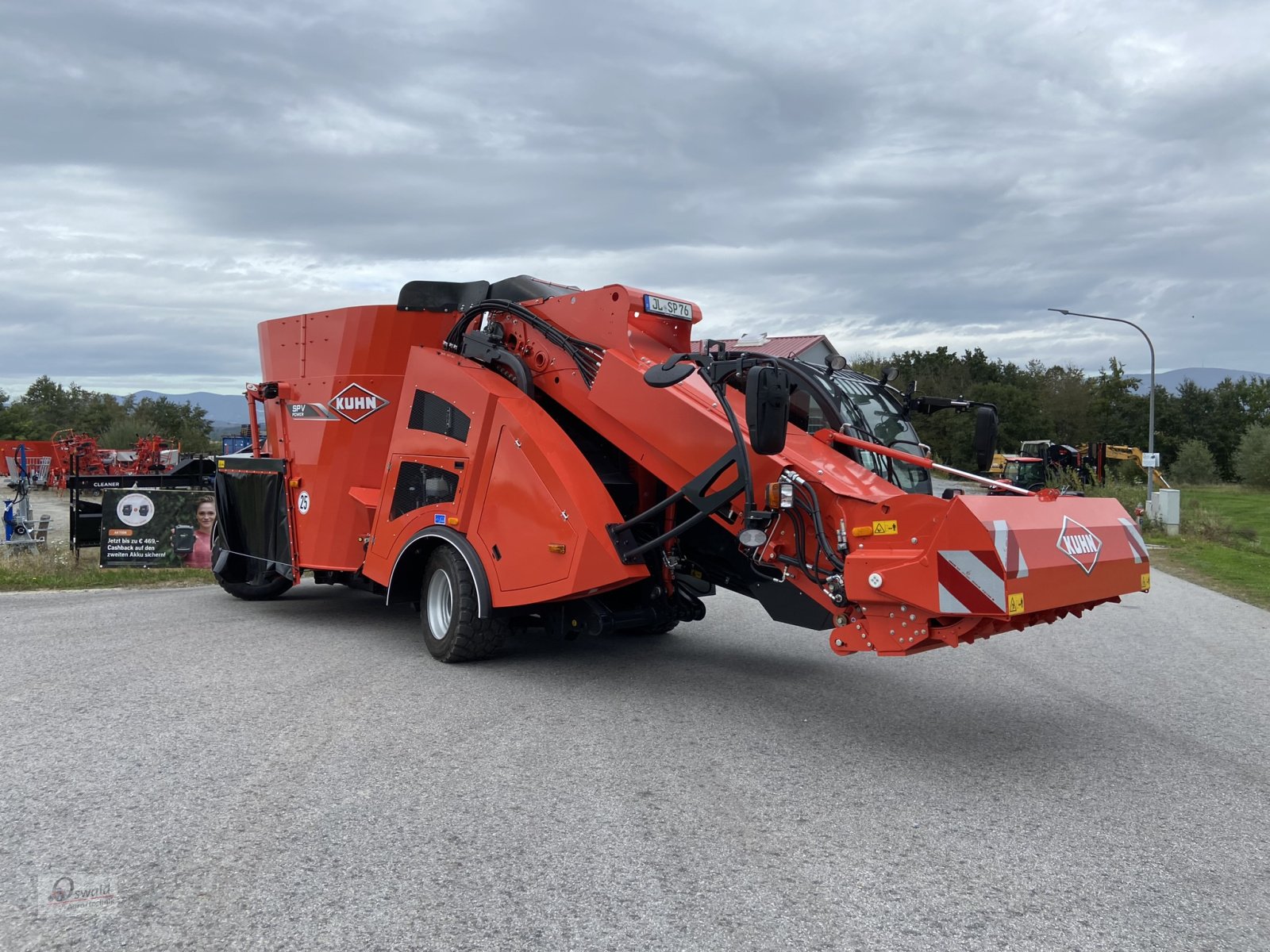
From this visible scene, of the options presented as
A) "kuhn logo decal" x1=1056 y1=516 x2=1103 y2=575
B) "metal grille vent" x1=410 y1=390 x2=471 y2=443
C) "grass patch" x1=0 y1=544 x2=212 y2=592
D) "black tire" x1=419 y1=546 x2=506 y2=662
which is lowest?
"grass patch" x1=0 y1=544 x2=212 y2=592

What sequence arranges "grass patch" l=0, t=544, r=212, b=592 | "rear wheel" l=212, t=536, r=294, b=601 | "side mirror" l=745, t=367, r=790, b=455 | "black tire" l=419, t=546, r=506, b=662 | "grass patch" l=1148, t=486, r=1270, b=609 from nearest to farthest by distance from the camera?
"side mirror" l=745, t=367, r=790, b=455 → "black tire" l=419, t=546, r=506, b=662 → "rear wheel" l=212, t=536, r=294, b=601 → "grass patch" l=0, t=544, r=212, b=592 → "grass patch" l=1148, t=486, r=1270, b=609

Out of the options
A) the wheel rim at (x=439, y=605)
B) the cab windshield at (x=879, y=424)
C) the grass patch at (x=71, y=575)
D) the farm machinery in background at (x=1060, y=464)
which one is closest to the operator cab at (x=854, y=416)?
the cab windshield at (x=879, y=424)

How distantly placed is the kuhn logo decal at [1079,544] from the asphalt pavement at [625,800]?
111cm

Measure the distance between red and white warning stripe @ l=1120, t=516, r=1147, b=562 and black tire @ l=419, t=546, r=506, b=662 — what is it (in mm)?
4273

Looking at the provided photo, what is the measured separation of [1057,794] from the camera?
4793 mm

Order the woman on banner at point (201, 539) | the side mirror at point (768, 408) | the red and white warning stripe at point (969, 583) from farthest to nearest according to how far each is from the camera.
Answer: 1. the woman on banner at point (201, 539)
2. the side mirror at point (768, 408)
3. the red and white warning stripe at point (969, 583)

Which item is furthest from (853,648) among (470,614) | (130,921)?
(130,921)

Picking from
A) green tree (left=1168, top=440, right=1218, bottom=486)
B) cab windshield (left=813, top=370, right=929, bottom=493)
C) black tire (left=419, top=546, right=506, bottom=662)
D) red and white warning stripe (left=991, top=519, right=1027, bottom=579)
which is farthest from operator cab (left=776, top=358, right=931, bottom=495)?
green tree (left=1168, top=440, right=1218, bottom=486)

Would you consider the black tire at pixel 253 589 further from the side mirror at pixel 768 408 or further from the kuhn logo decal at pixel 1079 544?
the kuhn logo decal at pixel 1079 544

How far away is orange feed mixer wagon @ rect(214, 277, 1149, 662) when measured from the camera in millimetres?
5164

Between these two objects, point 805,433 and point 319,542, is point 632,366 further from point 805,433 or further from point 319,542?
point 319,542

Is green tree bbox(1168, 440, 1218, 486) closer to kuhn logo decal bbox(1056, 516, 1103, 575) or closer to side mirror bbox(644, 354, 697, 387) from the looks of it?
kuhn logo decal bbox(1056, 516, 1103, 575)

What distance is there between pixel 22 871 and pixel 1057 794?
4517 mm

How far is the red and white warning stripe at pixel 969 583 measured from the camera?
481 cm
